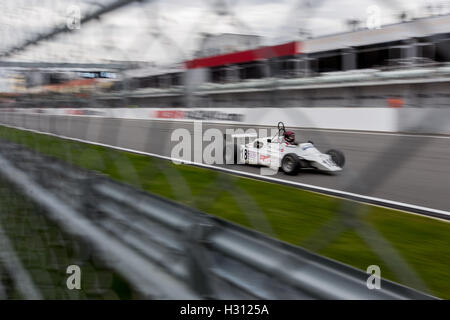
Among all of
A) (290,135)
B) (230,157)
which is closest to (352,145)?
(290,135)

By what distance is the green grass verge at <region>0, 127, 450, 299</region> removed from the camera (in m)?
0.92

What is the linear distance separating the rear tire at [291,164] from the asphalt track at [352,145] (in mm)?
141

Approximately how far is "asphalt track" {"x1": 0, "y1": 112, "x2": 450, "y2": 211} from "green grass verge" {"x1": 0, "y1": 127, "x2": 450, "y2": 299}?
6cm

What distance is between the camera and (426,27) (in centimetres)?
74

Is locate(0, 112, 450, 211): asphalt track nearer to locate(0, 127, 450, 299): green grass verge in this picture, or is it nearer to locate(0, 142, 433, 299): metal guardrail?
locate(0, 127, 450, 299): green grass verge

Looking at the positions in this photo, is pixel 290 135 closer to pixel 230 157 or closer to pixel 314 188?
pixel 230 157

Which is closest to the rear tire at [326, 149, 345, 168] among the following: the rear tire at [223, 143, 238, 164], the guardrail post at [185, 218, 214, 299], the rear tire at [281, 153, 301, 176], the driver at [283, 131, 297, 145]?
the driver at [283, 131, 297, 145]

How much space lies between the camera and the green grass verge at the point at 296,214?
923 millimetres

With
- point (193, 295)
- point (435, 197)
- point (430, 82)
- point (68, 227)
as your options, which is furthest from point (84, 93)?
point (435, 197)

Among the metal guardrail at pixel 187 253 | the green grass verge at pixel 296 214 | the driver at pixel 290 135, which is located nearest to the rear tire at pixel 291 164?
the green grass verge at pixel 296 214

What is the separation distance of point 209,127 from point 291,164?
4.42m

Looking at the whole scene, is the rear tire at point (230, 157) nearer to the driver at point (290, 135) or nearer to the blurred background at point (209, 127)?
the driver at point (290, 135)

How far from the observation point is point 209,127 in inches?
56.2
